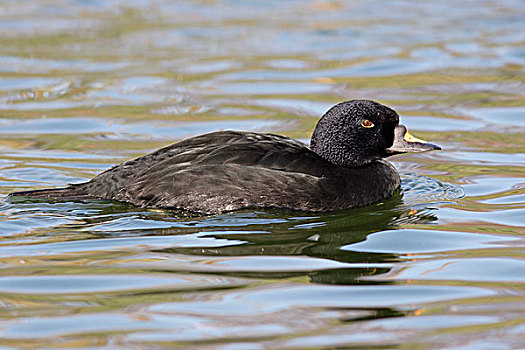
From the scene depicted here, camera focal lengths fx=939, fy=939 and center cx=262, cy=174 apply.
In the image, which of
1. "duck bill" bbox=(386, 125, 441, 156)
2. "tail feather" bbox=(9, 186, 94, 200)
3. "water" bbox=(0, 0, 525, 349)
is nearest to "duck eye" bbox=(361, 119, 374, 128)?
"duck bill" bbox=(386, 125, 441, 156)

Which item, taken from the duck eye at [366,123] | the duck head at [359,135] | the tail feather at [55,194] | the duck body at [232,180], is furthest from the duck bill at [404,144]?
the tail feather at [55,194]

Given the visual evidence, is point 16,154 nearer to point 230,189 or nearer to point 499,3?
point 230,189

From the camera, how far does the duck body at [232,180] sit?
7520mm

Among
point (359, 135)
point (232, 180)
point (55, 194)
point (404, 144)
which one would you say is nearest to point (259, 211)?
point (232, 180)

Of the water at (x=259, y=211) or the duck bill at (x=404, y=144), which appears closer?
the water at (x=259, y=211)

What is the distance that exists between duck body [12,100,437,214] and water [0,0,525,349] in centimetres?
13

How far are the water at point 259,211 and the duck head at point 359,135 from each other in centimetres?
49

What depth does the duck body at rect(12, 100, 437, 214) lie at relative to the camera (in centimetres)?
752

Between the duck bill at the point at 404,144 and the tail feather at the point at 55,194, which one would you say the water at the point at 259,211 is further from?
the duck bill at the point at 404,144

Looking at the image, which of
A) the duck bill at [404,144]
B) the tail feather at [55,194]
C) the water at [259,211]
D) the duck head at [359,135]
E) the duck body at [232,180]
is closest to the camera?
the water at [259,211]

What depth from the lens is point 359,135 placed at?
8094 mm

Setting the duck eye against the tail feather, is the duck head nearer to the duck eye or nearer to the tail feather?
the duck eye

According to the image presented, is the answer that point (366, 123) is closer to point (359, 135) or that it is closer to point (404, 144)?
point (359, 135)

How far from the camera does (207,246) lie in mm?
6637
